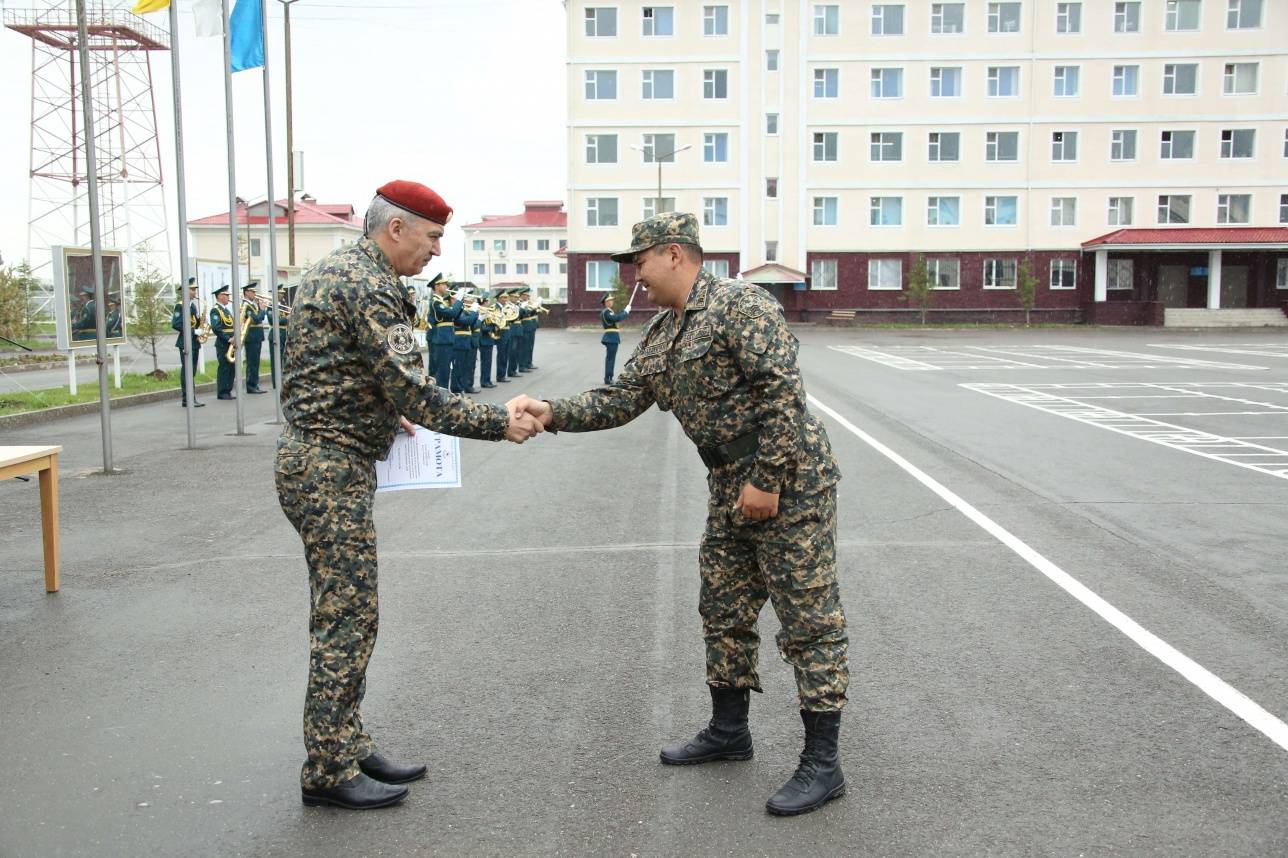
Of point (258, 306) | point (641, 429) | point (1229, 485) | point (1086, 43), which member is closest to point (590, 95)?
point (1086, 43)

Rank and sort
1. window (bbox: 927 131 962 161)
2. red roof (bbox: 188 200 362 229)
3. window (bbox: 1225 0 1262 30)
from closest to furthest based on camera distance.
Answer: window (bbox: 1225 0 1262 30) < window (bbox: 927 131 962 161) < red roof (bbox: 188 200 362 229)

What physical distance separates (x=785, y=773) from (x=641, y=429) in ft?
36.6

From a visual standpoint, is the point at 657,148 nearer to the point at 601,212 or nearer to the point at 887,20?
the point at 601,212

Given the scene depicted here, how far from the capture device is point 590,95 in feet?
194

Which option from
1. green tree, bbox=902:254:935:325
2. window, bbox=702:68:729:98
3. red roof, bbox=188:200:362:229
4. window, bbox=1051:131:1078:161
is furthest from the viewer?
red roof, bbox=188:200:362:229

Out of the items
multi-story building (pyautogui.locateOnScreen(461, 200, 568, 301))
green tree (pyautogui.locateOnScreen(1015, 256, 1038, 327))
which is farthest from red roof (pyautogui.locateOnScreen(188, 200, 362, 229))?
green tree (pyautogui.locateOnScreen(1015, 256, 1038, 327))

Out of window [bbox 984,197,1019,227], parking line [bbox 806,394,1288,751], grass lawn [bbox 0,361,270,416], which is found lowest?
parking line [bbox 806,394,1288,751]

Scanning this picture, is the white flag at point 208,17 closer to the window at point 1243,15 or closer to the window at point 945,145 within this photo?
the window at point 945,145

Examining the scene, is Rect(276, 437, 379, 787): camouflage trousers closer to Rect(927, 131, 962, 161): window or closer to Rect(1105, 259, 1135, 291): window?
Rect(927, 131, 962, 161): window

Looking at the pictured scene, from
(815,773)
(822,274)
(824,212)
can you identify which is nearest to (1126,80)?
(824,212)

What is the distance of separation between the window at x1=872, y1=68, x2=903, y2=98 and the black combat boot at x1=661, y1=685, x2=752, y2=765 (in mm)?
57902

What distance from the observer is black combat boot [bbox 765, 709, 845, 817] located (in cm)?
385

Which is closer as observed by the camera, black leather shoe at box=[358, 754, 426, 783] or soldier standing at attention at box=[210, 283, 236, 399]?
black leather shoe at box=[358, 754, 426, 783]

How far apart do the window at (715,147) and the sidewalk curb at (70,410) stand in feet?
137
